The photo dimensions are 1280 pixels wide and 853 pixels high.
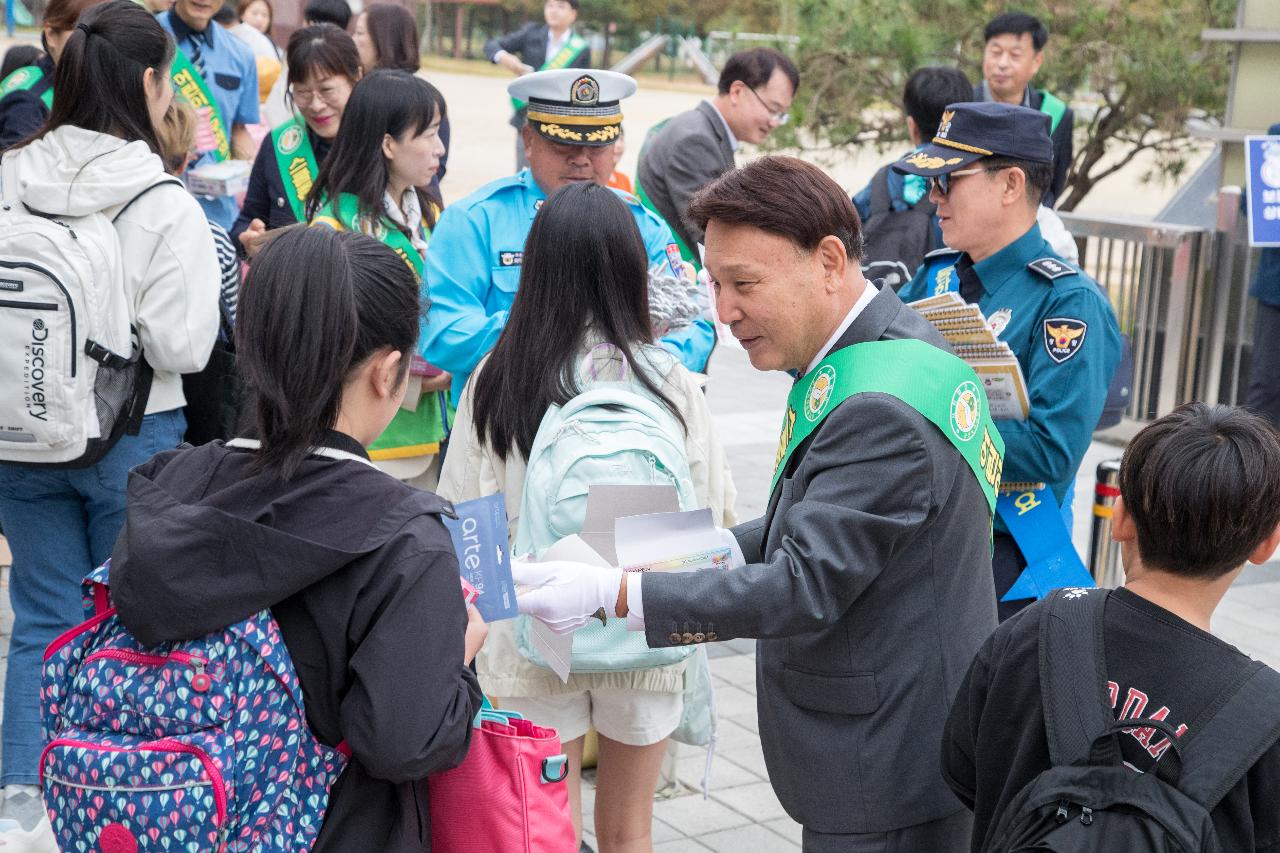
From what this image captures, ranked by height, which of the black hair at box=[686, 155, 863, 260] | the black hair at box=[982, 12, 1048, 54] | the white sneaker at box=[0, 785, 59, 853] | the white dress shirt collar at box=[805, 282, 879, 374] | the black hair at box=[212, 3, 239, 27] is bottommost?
the white sneaker at box=[0, 785, 59, 853]

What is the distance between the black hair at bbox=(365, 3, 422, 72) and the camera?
6.30 meters

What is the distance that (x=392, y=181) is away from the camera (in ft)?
14.7

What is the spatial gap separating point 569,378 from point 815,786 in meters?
1.11

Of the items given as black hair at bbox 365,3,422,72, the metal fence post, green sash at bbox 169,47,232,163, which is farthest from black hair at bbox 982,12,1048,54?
green sash at bbox 169,47,232,163

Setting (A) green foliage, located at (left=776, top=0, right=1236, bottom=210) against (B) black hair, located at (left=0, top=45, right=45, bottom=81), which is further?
(A) green foliage, located at (left=776, top=0, right=1236, bottom=210)

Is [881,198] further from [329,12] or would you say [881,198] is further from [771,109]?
[329,12]

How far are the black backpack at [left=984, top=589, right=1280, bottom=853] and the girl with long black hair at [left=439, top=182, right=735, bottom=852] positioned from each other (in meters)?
1.26

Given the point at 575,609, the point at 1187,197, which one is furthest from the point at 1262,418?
the point at 1187,197

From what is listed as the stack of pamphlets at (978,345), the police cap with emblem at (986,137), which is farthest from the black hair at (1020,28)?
the stack of pamphlets at (978,345)

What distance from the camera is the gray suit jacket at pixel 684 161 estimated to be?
6258 millimetres

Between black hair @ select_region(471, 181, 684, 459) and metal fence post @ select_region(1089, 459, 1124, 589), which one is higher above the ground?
black hair @ select_region(471, 181, 684, 459)

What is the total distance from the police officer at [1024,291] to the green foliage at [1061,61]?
6.87 m

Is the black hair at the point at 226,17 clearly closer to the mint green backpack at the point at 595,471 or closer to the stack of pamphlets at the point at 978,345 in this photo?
the mint green backpack at the point at 595,471

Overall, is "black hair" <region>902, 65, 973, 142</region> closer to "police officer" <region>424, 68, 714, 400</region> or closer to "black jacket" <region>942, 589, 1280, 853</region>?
"police officer" <region>424, 68, 714, 400</region>
